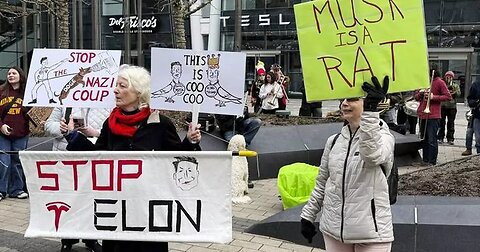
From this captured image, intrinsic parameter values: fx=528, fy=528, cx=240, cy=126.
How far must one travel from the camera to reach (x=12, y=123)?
23.4ft

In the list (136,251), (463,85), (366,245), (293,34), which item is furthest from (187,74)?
(293,34)

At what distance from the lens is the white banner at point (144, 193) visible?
3.37m

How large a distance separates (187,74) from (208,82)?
176mm

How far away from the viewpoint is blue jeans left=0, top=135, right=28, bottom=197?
7242 mm

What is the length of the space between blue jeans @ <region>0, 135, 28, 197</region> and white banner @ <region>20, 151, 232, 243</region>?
414 cm

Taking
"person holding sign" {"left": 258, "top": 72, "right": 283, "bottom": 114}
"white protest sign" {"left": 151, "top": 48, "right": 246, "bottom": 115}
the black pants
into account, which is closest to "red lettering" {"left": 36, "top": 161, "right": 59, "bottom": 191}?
"white protest sign" {"left": 151, "top": 48, "right": 246, "bottom": 115}

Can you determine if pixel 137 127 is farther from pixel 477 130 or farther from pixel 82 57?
pixel 477 130

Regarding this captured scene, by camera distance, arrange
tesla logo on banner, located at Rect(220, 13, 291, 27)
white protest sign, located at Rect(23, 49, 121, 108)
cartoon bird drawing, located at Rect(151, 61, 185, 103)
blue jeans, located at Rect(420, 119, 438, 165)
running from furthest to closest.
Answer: tesla logo on banner, located at Rect(220, 13, 291, 27) < blue jeans, located at Rect(420, 119, 438, 165) < white protest sign, located at Rect(23, 49, 121, 108) < cartoon bird drawing, located at Rect(151, 61, 185, 103)

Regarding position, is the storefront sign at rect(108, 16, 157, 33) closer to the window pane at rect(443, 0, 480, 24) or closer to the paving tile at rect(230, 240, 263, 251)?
the window pane at rect(443, 0, 480, 24)

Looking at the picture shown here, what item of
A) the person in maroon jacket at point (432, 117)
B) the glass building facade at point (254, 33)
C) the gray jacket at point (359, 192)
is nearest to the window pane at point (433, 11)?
the glass building facade at point (254, 33)

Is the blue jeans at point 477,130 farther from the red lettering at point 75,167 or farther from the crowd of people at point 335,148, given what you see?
the red lettering at point 75,167

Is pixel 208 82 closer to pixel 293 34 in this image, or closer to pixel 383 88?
pixel 383 88

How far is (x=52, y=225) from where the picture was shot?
3.53 m

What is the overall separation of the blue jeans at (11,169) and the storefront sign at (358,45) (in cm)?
513
